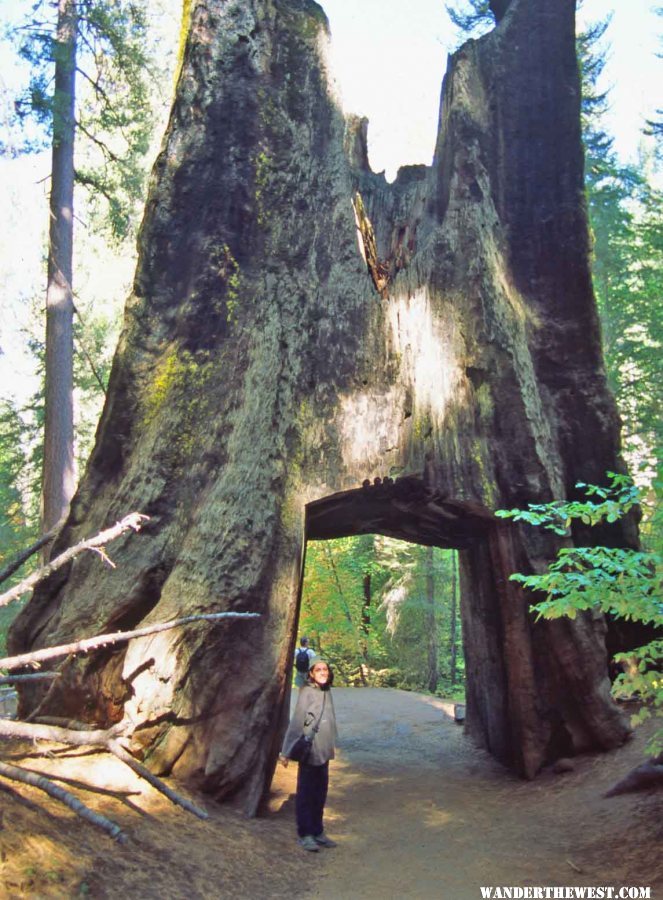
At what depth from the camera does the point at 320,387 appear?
8977 mm

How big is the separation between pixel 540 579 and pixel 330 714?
2.55 metres

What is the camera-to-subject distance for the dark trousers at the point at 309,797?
644cm

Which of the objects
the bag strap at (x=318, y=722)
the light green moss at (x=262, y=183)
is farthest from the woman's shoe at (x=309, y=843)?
the light green moss at (x=262, y=183)

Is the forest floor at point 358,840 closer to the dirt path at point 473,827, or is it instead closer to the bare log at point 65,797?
the dirt path at point 473,827

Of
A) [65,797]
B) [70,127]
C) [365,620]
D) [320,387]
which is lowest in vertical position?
[365,620]

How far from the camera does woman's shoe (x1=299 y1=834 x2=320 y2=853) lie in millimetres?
6305

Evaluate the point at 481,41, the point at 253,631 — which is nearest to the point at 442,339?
the point at 253,631

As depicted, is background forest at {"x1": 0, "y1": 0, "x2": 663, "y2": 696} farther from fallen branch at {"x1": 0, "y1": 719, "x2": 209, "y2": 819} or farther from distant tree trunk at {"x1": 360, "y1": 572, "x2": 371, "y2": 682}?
fallen branch at {"x1": 0, "y1": 719, "x2": 209, "y2": 819}

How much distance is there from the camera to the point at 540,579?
5266 millimetres

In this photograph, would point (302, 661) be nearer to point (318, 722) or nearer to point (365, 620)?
A: point (318, 722)

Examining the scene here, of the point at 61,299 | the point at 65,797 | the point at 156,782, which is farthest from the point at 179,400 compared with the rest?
the point at 61,299

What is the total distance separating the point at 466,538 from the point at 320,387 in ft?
10.2

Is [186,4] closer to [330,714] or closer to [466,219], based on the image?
[466,219]

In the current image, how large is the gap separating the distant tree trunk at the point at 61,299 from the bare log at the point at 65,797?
7.19m
